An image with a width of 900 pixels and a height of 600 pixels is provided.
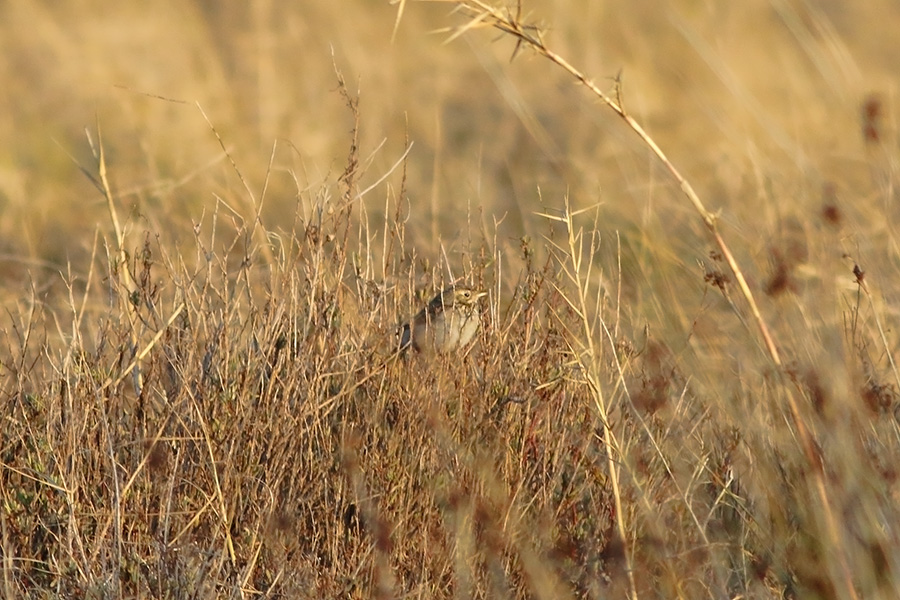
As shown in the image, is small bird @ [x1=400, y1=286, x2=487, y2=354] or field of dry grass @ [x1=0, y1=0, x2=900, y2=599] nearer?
field of dry grass @ [x1=0, y1=0, x2=900, y2=599]

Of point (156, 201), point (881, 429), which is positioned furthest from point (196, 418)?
point (156, 201)

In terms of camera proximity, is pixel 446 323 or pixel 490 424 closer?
pixel 490 424

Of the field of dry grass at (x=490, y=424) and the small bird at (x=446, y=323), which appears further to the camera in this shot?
the small bird at (x=446, y=323)

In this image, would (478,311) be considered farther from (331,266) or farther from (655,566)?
(655,566)

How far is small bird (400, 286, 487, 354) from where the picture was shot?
3689mm

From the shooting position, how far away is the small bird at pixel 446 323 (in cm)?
369

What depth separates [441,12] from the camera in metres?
15.7

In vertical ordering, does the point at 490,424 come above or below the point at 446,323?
below

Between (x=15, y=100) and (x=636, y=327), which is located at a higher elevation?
(x=636, y=327)

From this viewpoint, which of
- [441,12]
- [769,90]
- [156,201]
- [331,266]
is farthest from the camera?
[441,12]

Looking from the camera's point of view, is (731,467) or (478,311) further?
(478,311)

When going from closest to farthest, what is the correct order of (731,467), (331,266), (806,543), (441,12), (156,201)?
(806,543)
(731,467)
(331,266)
(156,201)
(441,12)

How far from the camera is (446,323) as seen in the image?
384 centimetres

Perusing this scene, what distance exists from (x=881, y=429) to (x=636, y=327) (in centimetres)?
93
